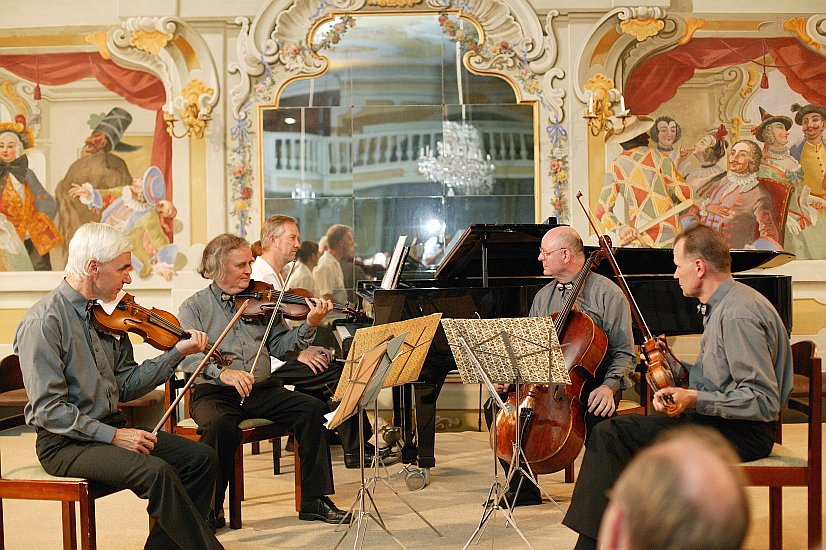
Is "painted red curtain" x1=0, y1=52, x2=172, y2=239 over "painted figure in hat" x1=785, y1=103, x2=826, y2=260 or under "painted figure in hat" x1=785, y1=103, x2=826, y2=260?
over

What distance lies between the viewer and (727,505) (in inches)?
40.3

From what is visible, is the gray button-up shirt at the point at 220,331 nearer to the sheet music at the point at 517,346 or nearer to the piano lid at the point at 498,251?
the piano lid at the point at 498,251

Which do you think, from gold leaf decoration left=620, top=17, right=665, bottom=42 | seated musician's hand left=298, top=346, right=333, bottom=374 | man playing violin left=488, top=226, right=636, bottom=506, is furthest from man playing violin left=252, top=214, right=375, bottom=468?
gold leaf decoration left=620, top=17, right=665, bottom=42

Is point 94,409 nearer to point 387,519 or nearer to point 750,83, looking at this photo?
point 387,519

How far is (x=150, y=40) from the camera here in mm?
7453

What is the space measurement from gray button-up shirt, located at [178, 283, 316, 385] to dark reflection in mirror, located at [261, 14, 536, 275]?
3.04 meters

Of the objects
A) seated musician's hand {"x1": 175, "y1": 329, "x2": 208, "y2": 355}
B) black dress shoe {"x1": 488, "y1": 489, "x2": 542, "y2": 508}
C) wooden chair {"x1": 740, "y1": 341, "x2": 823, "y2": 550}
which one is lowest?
black dress shoe {"x1": 488, "y1": 489, "x2": 542, "y2": 508}

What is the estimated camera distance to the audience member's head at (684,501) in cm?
102

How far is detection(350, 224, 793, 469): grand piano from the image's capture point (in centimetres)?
477

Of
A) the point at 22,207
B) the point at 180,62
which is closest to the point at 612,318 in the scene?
the point at 180,62

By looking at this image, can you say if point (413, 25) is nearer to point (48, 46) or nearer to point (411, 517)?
point (48, 46)

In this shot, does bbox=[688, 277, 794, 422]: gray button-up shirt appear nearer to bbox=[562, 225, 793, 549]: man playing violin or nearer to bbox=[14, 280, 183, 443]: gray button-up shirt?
bbox=[562, 225, 793, 549]: man playing violin

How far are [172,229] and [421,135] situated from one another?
2.29 meters

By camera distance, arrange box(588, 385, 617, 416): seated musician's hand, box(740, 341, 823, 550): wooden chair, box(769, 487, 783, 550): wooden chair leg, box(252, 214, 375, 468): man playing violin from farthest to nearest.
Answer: box(252, 214, 375, 468): man playing violin < box(588, 385, 617, 416): seated musician's hand < box(769, 487, 783, 550): wooden chair leg < box(740, 341, 823, 550): wooden chair
